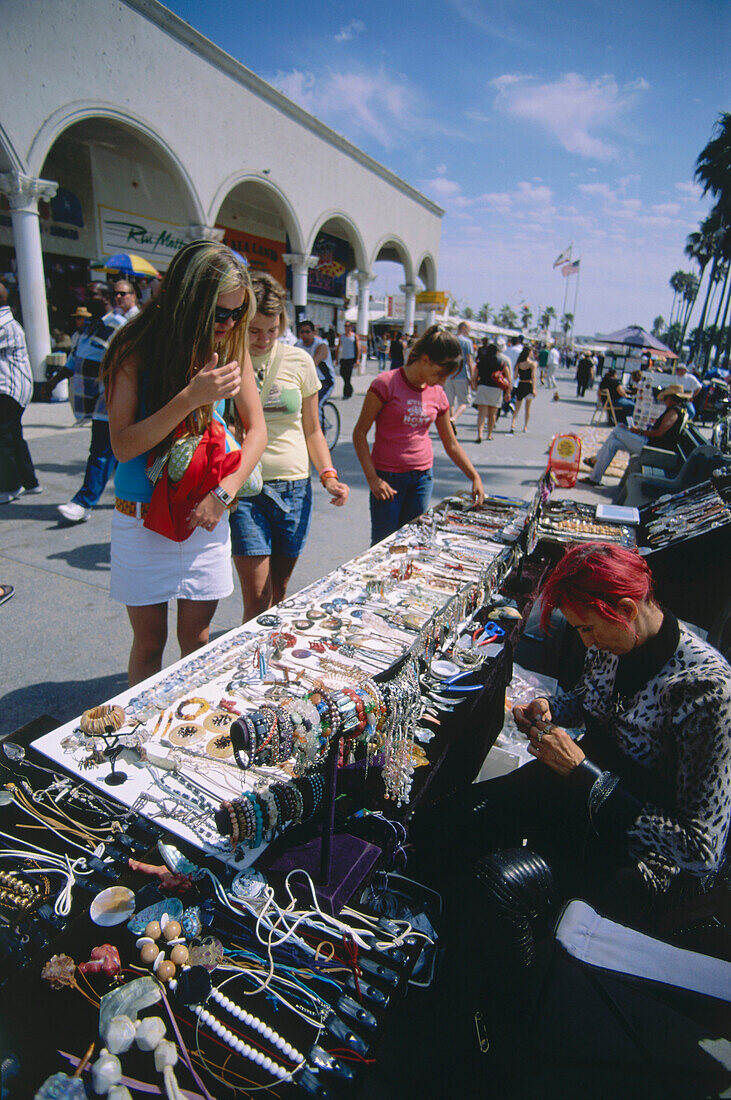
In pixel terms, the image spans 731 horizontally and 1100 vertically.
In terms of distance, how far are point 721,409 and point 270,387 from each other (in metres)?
5.57

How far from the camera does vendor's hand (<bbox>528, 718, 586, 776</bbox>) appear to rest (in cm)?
167

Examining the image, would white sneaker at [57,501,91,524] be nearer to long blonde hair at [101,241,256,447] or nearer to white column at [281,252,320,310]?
long blonde hair at [101,241,256,447]

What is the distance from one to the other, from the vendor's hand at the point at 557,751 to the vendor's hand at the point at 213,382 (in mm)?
1370

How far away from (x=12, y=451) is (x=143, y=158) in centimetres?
1190

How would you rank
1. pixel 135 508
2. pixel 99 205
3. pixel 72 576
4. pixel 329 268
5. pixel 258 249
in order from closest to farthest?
1. pixel 135 508
2. pixel 72 576
3. pixel 99 205
4. pixel 258 249
5. pixel 329 268

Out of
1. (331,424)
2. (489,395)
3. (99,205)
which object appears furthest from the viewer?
(99,205)

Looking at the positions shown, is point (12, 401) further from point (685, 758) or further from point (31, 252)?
point (31, 252)

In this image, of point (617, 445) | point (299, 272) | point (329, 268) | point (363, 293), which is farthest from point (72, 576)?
point (329, 268)

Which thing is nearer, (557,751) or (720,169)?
(557,751)

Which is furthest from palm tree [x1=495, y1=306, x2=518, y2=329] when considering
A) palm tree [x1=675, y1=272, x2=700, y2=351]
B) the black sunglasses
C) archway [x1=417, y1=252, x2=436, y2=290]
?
the black sunglasses

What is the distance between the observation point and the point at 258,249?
64.7ft

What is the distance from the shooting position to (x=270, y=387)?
2.54m

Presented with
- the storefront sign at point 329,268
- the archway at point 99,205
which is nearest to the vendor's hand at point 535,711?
the archway at point 99,205

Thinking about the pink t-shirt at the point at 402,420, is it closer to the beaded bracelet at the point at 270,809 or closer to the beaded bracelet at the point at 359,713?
the beaded bracelet at the point at 359,713
